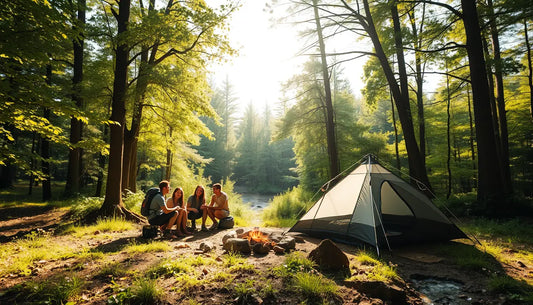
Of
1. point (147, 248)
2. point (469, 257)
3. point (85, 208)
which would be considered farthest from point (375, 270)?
point (85, 208)

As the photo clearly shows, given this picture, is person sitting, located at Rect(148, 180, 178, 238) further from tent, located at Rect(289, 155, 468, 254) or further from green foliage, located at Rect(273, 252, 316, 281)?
green foliage, located at Rect(273, 252, 316, 281)

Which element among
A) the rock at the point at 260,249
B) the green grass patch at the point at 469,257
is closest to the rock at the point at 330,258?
the rock at the point at 260,249

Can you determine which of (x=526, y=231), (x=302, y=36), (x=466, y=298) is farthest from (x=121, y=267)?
(x=302, y=36)

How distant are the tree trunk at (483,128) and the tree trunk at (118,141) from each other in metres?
11.1

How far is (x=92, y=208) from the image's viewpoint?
793cm

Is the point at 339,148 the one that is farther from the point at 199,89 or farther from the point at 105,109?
the point at 105,109

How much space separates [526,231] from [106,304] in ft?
30.0

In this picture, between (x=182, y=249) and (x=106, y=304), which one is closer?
(x=106, y=304)

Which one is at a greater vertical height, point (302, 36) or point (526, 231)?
point (302, 36)

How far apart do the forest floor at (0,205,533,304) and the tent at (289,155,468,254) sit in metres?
0.37

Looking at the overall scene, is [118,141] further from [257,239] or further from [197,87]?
[257,239]

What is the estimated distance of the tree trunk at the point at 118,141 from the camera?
7.53 meters

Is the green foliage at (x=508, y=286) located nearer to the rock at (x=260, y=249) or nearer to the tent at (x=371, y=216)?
the tent at (x=371, y=216)

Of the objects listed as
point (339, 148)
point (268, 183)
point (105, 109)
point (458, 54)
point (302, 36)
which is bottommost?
point (268, 183)
